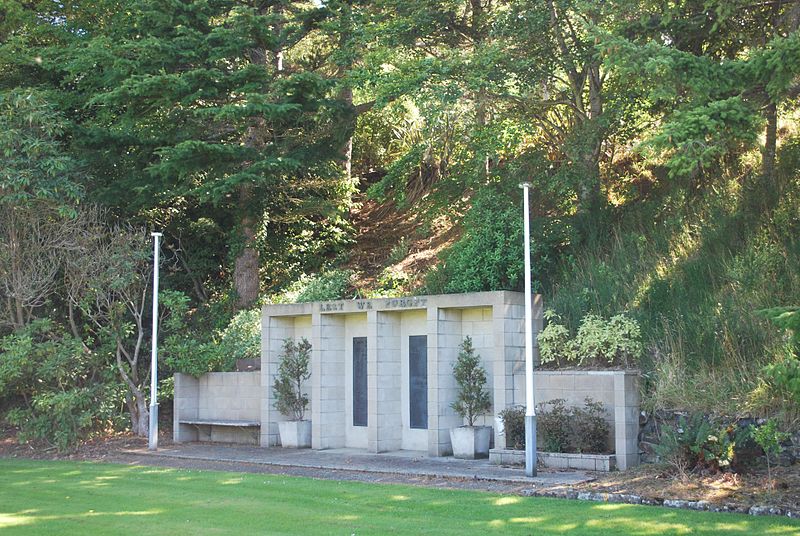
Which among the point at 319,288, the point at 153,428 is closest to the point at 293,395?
the point at 153,428

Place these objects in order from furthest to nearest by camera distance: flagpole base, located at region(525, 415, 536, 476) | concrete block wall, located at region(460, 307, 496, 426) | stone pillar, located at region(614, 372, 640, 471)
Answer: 1. concrete block wall, located at region(460, 307, 496, 426)
2. stone pillar, located at region(614, 372, 640, 471)
3. flagpole base, located at region(525, 415, 536, 476)

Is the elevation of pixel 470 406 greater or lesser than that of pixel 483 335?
lesser

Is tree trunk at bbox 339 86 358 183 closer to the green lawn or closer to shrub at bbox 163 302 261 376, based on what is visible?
shrub at bbox 163 302 261 376

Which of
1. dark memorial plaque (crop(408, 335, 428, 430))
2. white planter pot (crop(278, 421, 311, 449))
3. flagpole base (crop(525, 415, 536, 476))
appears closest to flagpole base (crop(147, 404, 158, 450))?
white planter pot (crop(278, 421, 311, 449))

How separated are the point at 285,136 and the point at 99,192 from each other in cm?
526

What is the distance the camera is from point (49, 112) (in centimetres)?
2267

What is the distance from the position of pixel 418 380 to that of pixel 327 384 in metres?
2.14

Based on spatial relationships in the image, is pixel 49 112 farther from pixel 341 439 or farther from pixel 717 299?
pixel 717 299

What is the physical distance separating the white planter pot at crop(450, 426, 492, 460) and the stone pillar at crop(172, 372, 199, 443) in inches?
309

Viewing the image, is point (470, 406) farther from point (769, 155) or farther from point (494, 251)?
point (769, 155)

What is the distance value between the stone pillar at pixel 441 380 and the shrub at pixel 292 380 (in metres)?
3.43

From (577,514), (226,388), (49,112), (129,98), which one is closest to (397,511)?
→ (577,514)

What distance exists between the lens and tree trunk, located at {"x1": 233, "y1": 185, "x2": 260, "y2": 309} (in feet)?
82.2

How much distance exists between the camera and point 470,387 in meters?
16.4
